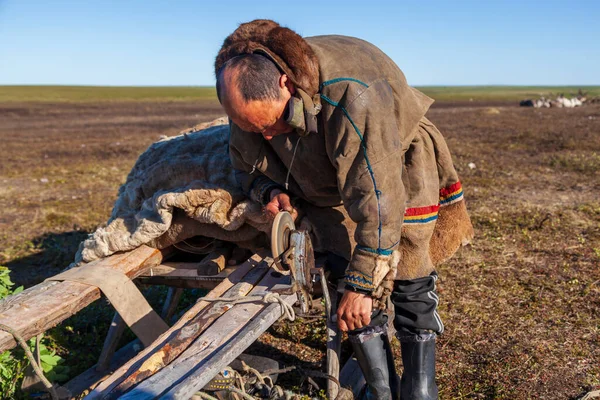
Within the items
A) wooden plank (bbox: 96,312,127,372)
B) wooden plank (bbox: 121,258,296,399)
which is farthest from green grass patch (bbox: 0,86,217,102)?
wooden plank (bbox: 121,258,296,399)

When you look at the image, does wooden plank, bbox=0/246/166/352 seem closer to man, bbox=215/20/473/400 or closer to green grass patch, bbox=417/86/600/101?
man, bbox=215/20/473/400

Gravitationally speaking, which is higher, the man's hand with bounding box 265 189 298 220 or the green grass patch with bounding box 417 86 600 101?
the man's hand with bounding box 265 189 298 220

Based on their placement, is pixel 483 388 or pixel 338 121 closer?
pixel 338 121

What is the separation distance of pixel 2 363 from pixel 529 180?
847 centimetres

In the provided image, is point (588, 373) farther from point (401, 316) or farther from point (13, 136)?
point (13, 136)

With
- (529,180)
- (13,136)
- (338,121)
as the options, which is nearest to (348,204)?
(338,121)

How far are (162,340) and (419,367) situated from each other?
1412 mm

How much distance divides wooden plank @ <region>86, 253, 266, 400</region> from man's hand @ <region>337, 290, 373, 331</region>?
27.4 inches

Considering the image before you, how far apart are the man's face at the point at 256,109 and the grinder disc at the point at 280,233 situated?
48 centimetres

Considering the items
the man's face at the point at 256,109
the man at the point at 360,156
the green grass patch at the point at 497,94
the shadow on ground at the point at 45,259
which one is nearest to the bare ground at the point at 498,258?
the shadow on ground at the point at 45,259

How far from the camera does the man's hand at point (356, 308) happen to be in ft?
9.14

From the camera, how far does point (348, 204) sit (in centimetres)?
276

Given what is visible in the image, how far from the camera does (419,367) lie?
3.09 m

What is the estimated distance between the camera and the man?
262 cm
